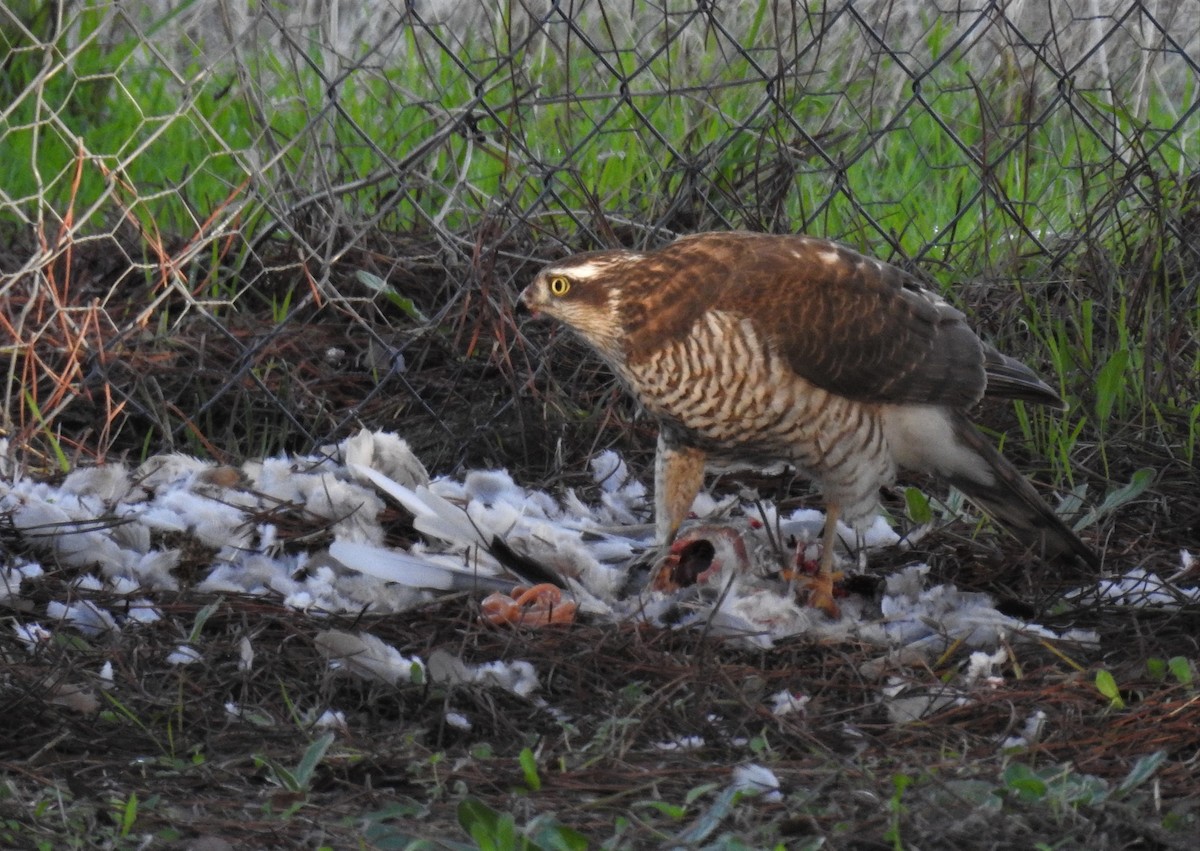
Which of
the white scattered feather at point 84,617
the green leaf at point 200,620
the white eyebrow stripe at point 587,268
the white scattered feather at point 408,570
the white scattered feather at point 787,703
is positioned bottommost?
the white scattered feather at point 84,617

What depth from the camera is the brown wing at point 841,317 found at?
3.57m

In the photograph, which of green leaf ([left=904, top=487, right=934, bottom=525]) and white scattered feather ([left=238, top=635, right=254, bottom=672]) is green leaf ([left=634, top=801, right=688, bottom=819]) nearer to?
white scattered feather ([left=238, top=635, right=254, bottom=672])

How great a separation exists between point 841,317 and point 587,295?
559mm

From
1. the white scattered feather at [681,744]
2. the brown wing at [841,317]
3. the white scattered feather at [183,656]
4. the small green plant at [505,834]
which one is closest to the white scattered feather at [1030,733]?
the white scattered feather at [681,744]

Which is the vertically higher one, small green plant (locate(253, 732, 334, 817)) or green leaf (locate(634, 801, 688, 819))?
green leaf (locate(634, 801, 688, 819))

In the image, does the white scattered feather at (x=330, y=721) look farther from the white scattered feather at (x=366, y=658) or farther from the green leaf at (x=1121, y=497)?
the green leaf at (x=1121, y=497)

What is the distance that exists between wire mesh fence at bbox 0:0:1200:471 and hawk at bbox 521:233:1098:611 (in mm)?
675

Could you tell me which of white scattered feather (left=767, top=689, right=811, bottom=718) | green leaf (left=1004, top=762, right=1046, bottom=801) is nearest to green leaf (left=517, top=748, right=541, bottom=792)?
white scattered feather (left=767, top=689, right=811, bottom=718)

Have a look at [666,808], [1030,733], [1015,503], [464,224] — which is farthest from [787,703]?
[464,224]

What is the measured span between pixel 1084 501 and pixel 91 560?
7.60 ft

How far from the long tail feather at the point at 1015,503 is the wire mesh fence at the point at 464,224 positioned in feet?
2.13

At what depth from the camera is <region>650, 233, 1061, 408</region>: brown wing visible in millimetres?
3566

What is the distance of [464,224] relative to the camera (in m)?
5.12

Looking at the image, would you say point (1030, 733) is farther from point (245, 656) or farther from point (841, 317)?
point (245, 656)
